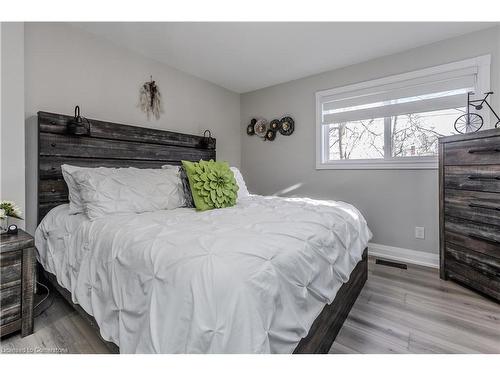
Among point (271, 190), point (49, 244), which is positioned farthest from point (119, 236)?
point (271, 190)

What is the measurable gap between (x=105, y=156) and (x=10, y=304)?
4.31 feet

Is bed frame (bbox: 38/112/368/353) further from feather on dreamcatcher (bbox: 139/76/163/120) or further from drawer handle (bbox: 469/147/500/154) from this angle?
drawer handle (bbox: 469/147/500/154)

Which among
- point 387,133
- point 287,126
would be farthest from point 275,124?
point 387,133

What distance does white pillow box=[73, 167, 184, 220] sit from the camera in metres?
1.66

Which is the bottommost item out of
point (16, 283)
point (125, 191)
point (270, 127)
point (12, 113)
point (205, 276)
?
point (16, 283)

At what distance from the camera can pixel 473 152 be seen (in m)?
2.02

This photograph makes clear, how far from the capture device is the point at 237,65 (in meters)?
3.06

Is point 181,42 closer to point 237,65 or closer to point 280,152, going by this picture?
point 237,65

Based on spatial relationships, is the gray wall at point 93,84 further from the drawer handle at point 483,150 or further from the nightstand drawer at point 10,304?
the drawer handle at point 483,150

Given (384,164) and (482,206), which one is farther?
(384,164)

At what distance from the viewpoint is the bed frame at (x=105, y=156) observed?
141 centimetres

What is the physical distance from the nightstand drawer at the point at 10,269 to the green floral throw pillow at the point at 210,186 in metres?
1.08

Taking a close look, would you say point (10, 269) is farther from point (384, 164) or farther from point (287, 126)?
point (384, 164)
